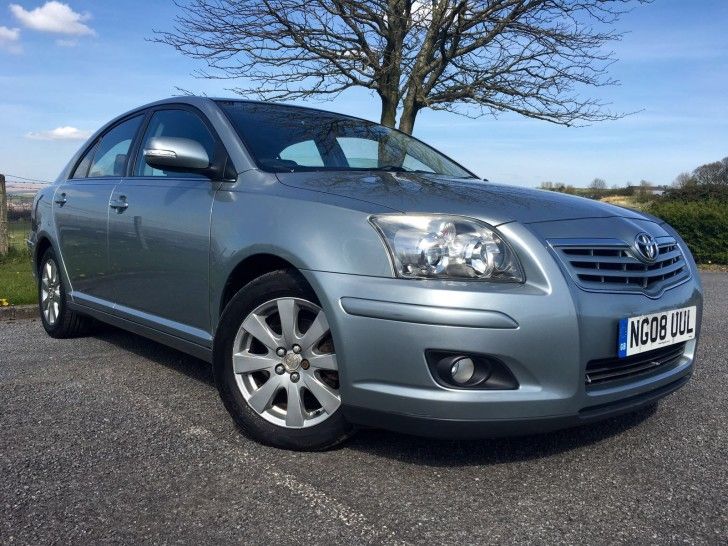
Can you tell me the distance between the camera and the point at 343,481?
261 centimetres

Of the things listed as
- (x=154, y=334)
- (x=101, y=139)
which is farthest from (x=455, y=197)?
(x=101, y=139)

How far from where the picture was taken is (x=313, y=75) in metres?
11.2

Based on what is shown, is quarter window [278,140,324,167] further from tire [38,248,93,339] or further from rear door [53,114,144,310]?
tire [38,248,93,339]

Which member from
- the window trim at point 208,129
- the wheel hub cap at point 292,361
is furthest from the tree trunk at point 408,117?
the wheel hub cap at point 292,361

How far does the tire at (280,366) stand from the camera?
110 inches

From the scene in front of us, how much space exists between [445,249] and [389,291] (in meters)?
0.26

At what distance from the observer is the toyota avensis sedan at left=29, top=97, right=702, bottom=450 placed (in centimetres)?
251

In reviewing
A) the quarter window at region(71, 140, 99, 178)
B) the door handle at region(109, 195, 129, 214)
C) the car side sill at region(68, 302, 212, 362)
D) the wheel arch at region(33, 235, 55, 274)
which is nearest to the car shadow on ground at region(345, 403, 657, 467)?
the car side sill at region(68, 302, 212, 362)

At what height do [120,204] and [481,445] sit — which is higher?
[120,204]

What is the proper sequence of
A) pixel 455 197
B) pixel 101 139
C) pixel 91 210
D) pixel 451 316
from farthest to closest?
1. pixel 101 139
2. pixel 91 210
3. pixel 455 197
4. pixel 451 316

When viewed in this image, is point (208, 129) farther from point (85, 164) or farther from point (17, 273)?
point (17, 273)

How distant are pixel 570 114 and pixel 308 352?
9854 millimetres

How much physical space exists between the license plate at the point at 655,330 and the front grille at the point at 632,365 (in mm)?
48

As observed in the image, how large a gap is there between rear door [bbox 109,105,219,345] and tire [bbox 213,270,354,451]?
1.21 ft
